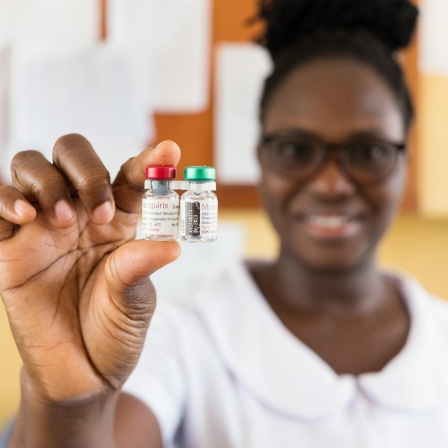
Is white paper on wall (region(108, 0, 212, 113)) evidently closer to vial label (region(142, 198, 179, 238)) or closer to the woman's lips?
the woman's lips

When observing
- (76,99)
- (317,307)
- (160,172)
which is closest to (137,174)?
(160,172)

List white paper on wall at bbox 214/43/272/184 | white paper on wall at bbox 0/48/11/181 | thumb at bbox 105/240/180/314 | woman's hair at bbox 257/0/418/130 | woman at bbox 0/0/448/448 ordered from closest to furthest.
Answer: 1. thumb at bbox 105/240/180/314
2. woman at bbox 0/0/448/448
3. woman's hair at bbox 257/0/418/130
4. white paper on wall at bbox 0/48/11/181
5. white paper on wall at bbox 214/43/272/184

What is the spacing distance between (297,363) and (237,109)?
653 mm

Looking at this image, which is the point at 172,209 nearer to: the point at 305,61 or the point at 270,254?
the point at 305,61

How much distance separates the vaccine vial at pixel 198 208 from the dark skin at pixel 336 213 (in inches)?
19.1

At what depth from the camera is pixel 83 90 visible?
1379 mm

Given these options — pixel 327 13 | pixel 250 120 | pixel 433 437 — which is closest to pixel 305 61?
pixel 327 13

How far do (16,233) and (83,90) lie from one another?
83 centimetres

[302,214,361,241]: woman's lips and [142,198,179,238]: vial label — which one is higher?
[142,198,179,238]: vial label

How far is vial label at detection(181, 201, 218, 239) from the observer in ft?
1.85

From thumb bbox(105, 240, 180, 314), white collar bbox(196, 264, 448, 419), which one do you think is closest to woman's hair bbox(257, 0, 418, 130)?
white collar bbox(196, 264, 448, 419)

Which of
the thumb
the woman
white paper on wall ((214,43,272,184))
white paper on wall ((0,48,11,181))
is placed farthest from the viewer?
Answer: white paper on wall ((214,43,272,184))

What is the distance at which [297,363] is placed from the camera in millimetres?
999

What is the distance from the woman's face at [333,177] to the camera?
1043 millimetres
